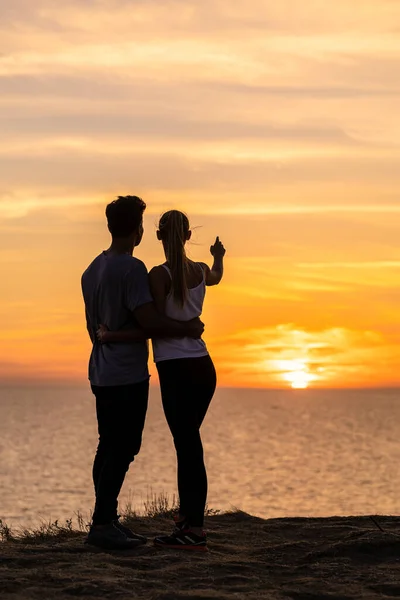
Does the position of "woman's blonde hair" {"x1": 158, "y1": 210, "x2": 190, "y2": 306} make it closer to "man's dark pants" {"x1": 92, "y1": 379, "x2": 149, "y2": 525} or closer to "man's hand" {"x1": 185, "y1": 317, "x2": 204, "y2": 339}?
"man's hand" {"x1": 185, "y1": 317, "x2": 204, "y2": 339}

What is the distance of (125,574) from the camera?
7.45 metres

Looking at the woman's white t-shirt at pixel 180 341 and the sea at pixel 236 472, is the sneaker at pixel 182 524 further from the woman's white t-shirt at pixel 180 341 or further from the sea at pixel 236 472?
the sea at pixel 236 472

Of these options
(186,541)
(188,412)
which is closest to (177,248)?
(188,412)

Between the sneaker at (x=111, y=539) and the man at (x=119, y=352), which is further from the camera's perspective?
the sneaker at (x=111, y=539)

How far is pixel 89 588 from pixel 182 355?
6.35ft

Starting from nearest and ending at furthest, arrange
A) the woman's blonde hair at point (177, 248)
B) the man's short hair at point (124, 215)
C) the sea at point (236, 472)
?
the woman's blonde hair at point (177, 248) → the man's short hair at point (124, 215) → the sea at point (236, 472)

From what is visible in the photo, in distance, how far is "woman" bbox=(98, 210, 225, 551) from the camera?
8.11 meters

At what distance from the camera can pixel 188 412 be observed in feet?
26.9

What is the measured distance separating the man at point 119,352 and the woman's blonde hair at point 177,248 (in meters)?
0.21

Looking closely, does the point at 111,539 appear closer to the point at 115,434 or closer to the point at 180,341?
the point at 115,434

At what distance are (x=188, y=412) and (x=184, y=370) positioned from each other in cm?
34

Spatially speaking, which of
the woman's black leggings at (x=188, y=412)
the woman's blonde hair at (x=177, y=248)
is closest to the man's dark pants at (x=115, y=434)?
the woman's black leggings at (x=188, y=412)

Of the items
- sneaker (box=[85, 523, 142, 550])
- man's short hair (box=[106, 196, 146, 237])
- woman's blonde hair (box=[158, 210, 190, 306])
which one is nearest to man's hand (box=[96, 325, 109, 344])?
woman's blonde hair (box=[158, 210, 190, 306])

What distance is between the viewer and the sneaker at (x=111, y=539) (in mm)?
8305
